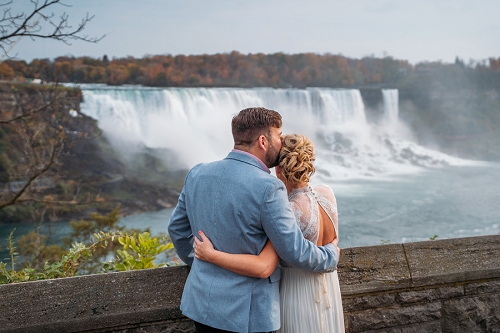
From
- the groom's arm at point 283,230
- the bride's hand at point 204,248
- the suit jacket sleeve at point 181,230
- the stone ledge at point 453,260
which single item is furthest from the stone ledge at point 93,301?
the stone ledge at point 453,260

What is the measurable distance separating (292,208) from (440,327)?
135 centimetres

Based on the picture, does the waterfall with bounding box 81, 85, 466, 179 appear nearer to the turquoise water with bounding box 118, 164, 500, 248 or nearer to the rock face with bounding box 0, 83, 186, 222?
the rock face with bounding box 0, 83, 186, 222

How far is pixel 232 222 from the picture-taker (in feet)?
6.02

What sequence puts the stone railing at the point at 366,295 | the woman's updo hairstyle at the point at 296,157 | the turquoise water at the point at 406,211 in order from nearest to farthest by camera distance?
the woman's updo hairstyle at the point at 296,157 < the stone railing at the point at 366,295 < the turquoise water at the point at 406,211

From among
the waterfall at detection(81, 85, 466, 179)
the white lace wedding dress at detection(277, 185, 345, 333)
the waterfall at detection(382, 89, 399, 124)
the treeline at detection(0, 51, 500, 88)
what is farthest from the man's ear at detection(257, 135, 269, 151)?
the waterfall at detection(382, 89, 399, 124)

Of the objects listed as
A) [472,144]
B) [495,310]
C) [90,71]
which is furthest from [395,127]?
[495,310]

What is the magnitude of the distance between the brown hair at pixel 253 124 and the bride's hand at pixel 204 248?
0.37 meters

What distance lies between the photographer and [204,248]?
1.88 m

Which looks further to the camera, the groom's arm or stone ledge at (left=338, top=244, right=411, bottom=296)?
stone ledge at (left=338, top=244, right=411, bottom=296)

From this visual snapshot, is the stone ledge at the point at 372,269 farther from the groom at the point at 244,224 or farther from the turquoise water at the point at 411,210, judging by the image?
the turquoise water at the point at 411,210

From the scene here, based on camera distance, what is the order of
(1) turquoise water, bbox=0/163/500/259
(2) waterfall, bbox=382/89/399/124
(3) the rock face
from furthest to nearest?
(2) waterfall, bbox=382/89/399/124 → (3) the rock face → (1) turquoise water, bbox=0/163/500/259

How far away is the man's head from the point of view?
185cm

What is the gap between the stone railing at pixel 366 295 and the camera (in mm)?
2236

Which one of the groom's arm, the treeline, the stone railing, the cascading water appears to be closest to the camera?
the groom's arm
